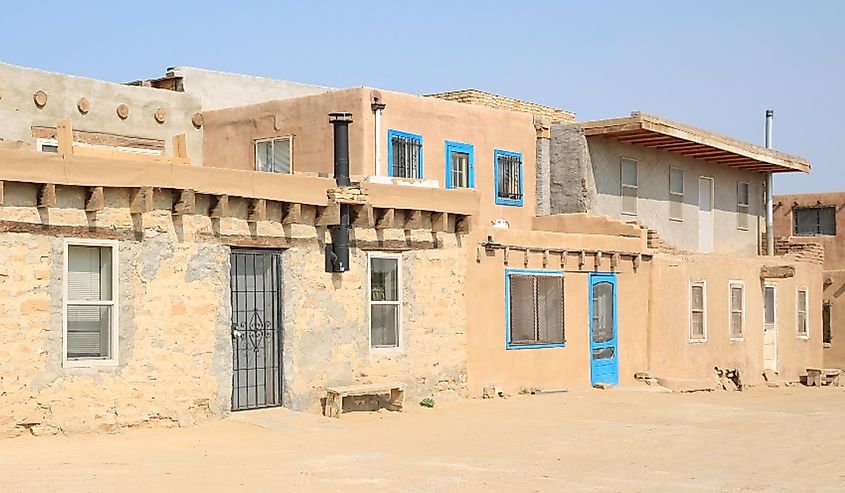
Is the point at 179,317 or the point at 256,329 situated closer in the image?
the point at 179,317

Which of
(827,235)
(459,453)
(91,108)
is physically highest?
(91,108)

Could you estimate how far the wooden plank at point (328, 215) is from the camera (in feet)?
56.9

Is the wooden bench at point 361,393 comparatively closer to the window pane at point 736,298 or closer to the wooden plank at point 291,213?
the wooden plank at point 291,213

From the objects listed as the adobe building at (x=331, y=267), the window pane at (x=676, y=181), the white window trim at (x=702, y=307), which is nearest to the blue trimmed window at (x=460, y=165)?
the adobe building at (x=331, y=267)

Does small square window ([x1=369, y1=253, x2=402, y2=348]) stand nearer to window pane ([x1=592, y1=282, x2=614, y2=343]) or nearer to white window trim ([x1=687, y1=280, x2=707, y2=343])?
window pane ([x1=592, y1=282, x2=614, y2=343])

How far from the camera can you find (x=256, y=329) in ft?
54.8

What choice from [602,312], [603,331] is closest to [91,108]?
[602,312]

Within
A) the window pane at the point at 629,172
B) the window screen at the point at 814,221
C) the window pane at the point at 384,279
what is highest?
the window pane at the point at 629,172

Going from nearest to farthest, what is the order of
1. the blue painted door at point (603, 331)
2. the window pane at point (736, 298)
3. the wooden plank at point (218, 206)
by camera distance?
1. the wooden plank at point (218, 206)
2. the blue painted door at point (603, 331)
3. the window pane at point (736, 298)

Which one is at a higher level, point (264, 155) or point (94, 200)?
point (264, 155)

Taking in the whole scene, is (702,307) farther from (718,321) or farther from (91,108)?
(91,108)

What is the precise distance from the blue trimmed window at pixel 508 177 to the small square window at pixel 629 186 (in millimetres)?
3214

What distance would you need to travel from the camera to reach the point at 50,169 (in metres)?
14.2

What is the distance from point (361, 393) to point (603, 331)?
7437 millimetres
